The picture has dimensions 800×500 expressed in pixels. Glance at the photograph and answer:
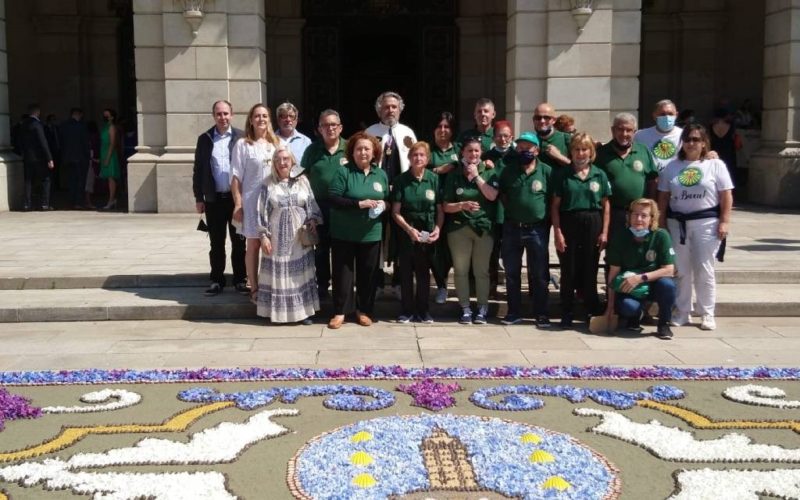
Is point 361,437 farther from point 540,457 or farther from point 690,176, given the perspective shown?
point 690,176

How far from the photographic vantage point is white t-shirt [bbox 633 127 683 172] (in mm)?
8641

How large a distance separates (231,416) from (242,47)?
432 inches

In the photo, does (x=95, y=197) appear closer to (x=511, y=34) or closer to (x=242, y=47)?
(x=242, y=47)

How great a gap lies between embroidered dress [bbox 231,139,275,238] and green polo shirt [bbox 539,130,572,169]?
2459 mm

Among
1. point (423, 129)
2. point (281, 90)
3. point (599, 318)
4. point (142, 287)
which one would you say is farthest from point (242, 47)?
point (599, 318)

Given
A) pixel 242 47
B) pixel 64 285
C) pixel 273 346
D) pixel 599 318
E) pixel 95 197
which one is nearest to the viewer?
pixel 273 346

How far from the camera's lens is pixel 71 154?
1719 cm

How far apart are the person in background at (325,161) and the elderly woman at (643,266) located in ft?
8.41

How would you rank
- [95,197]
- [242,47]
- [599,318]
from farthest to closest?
[95,197] → [242,47] → [599,318]

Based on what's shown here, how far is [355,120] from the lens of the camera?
843 inches

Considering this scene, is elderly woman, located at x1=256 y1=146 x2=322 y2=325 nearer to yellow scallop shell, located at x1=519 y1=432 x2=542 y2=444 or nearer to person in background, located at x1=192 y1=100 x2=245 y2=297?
person in background, located at x1=192 y1=100 x2=245 y2=297

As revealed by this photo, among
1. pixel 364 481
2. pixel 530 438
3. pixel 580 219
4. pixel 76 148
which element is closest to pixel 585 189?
pixel 580 219

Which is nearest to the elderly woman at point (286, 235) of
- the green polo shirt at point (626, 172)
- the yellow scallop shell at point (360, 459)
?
the green polo shirt at point (626, 172)

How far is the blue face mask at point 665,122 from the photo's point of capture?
862 cm
